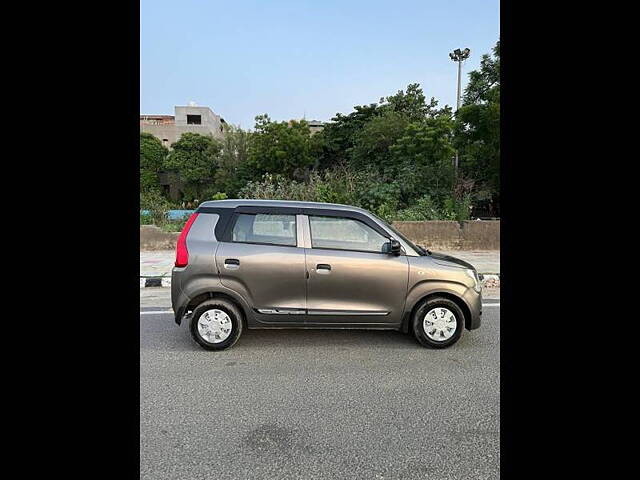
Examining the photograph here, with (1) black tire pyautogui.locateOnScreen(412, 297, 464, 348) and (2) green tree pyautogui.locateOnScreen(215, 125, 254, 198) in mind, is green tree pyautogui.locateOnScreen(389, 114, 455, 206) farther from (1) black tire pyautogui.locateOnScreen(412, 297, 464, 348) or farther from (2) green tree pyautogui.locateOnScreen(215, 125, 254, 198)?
(2) green tree pyautogui.locateOnScreen(215, 125, 254, 198)

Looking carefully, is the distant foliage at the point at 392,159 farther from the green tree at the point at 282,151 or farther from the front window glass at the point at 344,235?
the front window glass at the point at 344,235

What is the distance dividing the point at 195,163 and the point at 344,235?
23.2 meters

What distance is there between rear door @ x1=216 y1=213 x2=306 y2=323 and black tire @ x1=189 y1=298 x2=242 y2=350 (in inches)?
8.3

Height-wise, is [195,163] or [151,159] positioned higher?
[151,159]

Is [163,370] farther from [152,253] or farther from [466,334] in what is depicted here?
[152,253]

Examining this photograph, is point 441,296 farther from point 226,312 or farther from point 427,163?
point 427,163

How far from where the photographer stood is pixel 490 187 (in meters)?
13.3

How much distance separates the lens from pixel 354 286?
4023 mm

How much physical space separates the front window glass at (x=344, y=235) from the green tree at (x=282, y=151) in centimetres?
1663

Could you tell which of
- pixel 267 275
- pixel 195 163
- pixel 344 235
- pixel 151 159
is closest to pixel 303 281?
pixel 267 275

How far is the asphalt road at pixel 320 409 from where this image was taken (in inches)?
89.8
